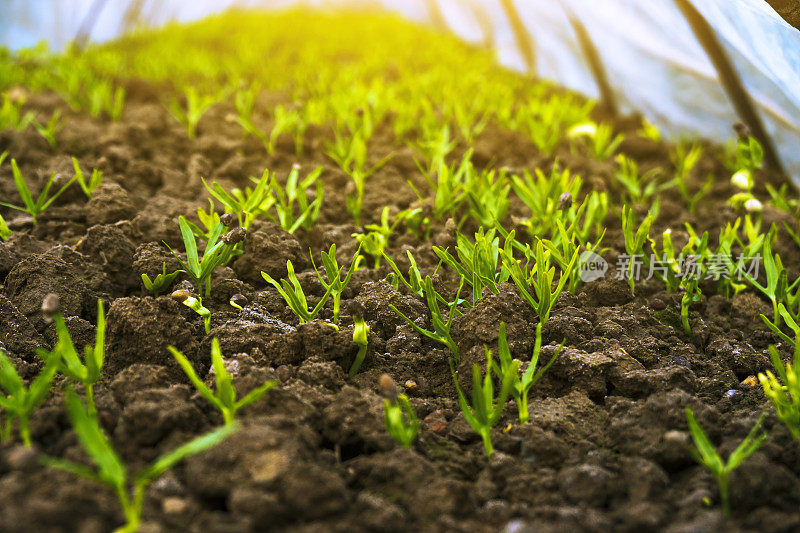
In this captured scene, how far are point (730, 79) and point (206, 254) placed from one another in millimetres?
2678

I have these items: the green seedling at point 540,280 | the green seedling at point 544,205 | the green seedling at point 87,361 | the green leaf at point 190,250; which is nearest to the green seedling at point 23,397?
the green seedling at point 87,361

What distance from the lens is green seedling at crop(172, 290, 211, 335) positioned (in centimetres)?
166

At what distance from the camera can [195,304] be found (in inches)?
66.0

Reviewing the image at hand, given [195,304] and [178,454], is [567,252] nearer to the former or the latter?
[195,304]

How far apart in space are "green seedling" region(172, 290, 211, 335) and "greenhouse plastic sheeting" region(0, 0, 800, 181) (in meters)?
2.05

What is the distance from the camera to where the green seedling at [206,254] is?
1791 mm

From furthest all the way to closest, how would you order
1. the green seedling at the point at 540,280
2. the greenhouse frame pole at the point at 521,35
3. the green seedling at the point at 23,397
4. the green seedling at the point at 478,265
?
1. the greenhouse frame pole at the point at 521,35
2. the green seedling at the point at 478,265
3. the green seedling at the point at 540,280
4. the green seedling at the point at 23,397

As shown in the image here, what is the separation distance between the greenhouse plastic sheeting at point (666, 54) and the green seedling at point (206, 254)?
193cm

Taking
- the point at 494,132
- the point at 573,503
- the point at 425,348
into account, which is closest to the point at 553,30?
the point at 494,132

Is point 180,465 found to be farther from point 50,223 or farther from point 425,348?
point 50,223

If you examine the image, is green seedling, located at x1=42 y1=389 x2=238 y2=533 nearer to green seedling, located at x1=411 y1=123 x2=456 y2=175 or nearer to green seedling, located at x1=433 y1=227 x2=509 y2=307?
green seedling, located at x1=433 y1=227 x2=509 y2=307

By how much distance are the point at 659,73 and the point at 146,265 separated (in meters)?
3.10

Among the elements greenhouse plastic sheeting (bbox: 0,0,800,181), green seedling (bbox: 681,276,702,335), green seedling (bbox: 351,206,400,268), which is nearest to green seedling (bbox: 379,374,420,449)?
green seedling (bbox: 351,206,400,268)

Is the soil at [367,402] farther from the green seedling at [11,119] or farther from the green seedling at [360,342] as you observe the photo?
the green seedling at [11,119]
